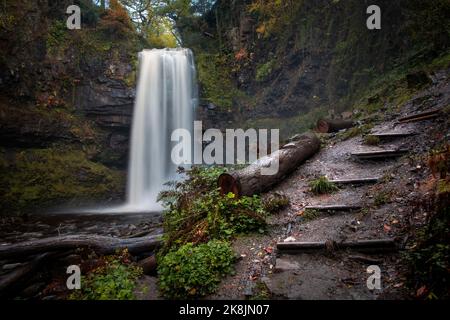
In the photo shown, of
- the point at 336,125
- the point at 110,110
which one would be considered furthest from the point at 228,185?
the point at 110,110

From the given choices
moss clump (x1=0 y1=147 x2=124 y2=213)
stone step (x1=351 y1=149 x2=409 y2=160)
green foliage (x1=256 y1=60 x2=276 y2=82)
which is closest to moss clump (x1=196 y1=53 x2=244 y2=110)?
green foliage (x1=256 y1=60 x2=276 y2=82)

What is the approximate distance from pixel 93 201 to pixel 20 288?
31.7 ft

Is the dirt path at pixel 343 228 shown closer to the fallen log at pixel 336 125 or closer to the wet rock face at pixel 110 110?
the fallen log at pixel 336 125

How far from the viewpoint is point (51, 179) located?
541 inches

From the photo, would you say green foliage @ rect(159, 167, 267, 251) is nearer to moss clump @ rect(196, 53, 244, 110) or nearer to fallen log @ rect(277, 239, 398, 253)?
fallen log @ rect(277, 239, 398, 253)

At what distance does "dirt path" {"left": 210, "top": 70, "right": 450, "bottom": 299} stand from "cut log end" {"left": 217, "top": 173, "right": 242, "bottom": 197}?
0.83 metres

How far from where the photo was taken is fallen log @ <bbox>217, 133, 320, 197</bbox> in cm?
571

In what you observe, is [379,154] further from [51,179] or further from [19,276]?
[51,179]

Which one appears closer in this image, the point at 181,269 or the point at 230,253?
the point at 181,269

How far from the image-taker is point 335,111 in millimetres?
13109
